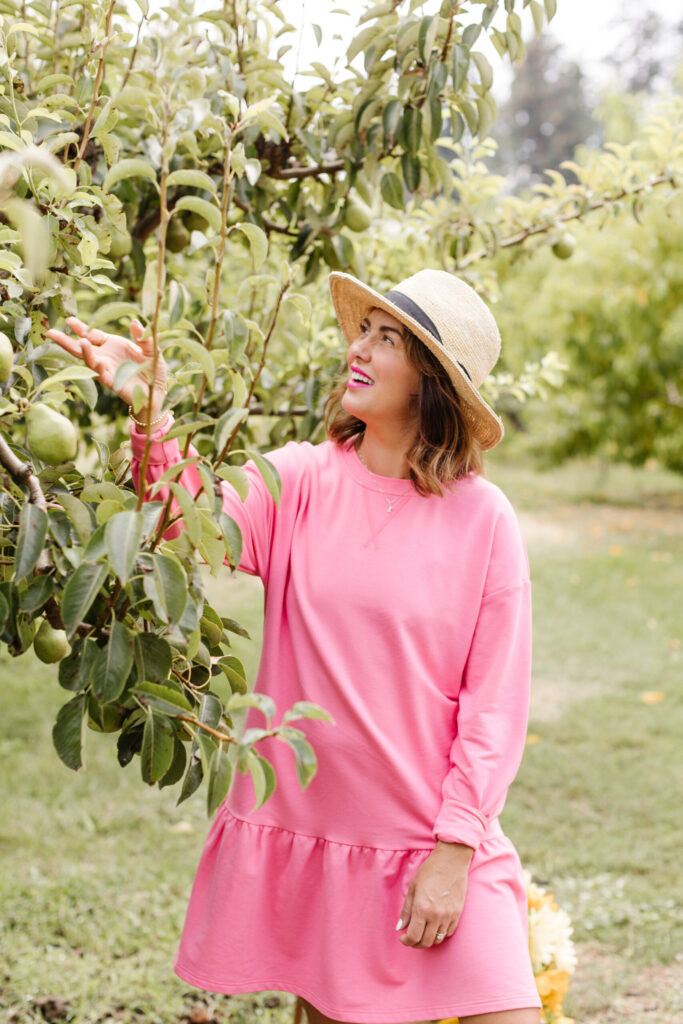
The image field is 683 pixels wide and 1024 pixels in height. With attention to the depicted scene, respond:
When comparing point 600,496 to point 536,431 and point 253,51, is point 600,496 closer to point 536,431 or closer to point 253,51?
point 536,431

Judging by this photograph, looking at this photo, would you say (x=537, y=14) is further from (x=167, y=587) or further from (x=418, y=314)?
(x=167, y=587)

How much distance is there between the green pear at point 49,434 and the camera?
1.21 metres

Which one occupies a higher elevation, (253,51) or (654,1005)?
(253,51)

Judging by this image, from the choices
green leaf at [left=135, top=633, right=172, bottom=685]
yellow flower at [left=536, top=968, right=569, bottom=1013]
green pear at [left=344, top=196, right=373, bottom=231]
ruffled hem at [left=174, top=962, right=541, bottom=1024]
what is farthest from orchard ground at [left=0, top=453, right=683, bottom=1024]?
green pear at [left=344, top=196, right=373, bottom=231]

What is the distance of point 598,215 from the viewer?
8.39 ft

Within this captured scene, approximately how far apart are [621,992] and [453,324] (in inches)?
74.0

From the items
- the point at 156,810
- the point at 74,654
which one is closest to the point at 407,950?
the point at 74,654

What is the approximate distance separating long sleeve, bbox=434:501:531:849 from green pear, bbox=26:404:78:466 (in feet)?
2.47

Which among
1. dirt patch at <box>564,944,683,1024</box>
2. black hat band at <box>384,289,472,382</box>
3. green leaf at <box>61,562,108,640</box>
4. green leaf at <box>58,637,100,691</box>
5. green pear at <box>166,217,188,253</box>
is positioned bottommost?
dirt patch at <box>564,944,683,1024</box>

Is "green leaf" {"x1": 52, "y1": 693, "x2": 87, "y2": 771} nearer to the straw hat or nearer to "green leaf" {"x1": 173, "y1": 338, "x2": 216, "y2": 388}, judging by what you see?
"green leaf" {"x1": 173, "y1": 338, "x2": 216, "y2": 388}

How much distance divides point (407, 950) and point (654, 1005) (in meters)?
1.34

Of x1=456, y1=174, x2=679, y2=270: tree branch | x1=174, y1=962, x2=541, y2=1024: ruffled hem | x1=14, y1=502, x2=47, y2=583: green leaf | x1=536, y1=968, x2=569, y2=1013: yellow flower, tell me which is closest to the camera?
x1=14, y1=502, x2=47, y2=583: green leaf

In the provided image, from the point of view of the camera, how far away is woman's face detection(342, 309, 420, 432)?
171 cm

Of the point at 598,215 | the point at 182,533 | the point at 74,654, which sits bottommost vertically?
the point at 74,654
